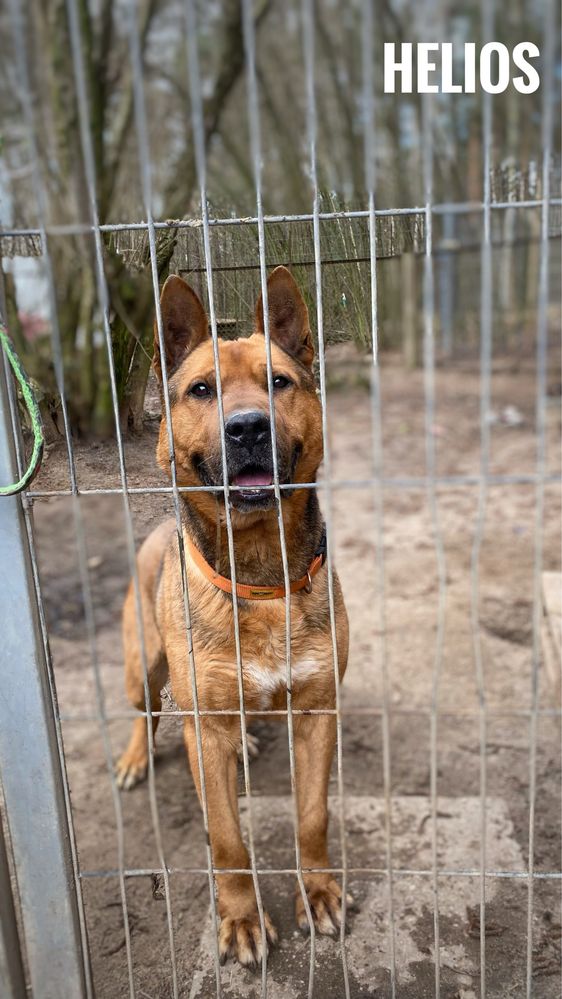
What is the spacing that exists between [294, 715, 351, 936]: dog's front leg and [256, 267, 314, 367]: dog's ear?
1189 mm

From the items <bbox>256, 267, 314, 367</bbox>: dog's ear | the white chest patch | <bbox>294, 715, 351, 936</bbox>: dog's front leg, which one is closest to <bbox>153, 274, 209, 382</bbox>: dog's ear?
<bbox>256, 267, 314, 367</bbox>: dog's ear

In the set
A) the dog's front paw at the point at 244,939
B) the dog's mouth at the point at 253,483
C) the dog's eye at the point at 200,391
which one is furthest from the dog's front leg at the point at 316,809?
the dog's eye at the point at 200,391

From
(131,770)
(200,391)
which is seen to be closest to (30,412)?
(200,391)

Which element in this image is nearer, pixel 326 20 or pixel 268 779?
pixel 268 779

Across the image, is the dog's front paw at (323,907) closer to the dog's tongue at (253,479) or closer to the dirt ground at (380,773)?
the dirt ground at (380,773)

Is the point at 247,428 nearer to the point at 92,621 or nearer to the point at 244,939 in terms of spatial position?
the point at 92,621

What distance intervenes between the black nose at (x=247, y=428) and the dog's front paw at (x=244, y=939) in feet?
5.16

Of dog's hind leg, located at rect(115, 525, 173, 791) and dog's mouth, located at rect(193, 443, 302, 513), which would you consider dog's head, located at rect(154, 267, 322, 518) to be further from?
dog's hind leg, located at rect(115, 525, 173, 791)

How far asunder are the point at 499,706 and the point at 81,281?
6451 mm

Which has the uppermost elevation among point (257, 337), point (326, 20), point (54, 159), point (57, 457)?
point (326, 20)

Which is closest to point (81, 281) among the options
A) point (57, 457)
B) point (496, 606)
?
point (496, 606)

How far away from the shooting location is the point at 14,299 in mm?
3994

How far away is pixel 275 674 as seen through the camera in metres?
2.44

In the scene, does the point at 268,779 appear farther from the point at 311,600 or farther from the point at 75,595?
the point at 75,595
